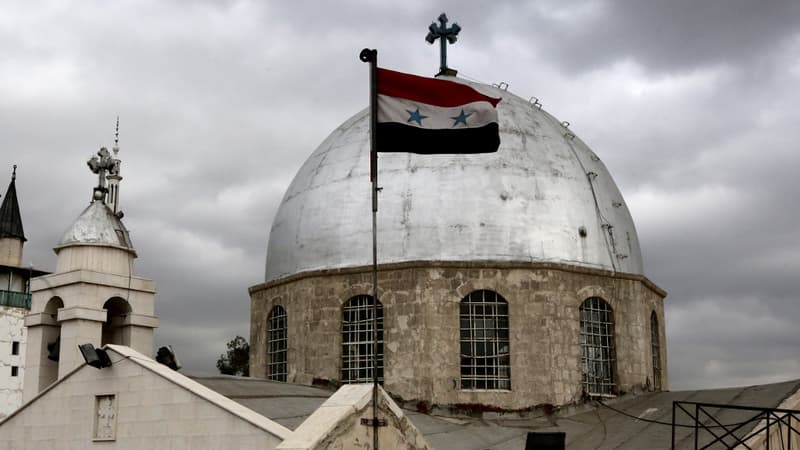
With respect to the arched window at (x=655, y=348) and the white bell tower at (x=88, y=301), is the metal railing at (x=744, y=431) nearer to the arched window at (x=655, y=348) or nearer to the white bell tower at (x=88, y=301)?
the arched window at (x=655, y=348)

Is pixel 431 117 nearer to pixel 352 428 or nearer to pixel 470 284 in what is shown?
pixel 352 428

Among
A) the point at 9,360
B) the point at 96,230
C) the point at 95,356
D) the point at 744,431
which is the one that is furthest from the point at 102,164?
the point at 9,360

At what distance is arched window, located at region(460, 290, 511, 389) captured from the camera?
72.0 feet

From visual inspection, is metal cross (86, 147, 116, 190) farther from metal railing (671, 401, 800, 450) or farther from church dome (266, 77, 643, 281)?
metal railing (671, 401, 800, 450)

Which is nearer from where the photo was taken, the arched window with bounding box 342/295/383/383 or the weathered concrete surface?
the weathered concrete surface

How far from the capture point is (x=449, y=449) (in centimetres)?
1828

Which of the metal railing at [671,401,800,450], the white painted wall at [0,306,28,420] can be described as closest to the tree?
the white painted wall at [0,306,28,420]

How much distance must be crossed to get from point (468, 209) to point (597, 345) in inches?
180

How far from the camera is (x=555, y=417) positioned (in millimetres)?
21656

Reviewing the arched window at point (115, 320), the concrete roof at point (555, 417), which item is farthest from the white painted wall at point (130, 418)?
the arched window at point (115, 320)

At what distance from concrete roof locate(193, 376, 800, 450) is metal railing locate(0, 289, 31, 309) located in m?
30.7

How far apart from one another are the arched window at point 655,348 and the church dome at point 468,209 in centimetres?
147

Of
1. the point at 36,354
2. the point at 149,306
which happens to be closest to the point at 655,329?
the point at 149,306

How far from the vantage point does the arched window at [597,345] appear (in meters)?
22.8
